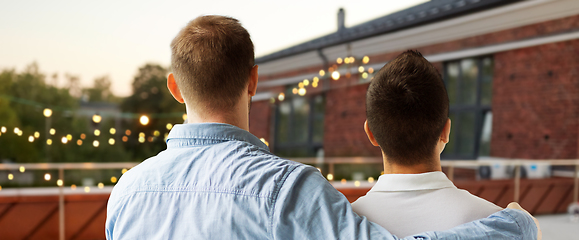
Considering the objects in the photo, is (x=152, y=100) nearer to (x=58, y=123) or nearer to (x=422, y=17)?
(x=58, y=123)

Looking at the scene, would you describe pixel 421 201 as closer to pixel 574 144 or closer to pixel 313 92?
pixel 574 144

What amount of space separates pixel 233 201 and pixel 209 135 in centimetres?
15

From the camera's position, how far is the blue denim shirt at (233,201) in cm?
63

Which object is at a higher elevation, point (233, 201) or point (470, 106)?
point (233, 201)

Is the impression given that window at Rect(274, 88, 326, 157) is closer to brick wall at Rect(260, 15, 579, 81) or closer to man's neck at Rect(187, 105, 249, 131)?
brick wall at Rect(260, 15, 579, 81)

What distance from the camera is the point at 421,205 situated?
0.84 metres

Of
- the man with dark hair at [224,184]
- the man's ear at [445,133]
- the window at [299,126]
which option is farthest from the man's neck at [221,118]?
the window at [299,126]

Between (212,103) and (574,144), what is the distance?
5724 millimetres

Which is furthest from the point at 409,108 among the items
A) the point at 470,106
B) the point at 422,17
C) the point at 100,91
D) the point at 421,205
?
the point at 100,91

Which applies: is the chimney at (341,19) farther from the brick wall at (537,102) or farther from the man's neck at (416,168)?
the man's neck at (416,168)

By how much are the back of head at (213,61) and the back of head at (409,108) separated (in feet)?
0.99

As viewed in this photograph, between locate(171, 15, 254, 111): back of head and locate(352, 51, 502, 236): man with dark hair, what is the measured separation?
12.2 inches

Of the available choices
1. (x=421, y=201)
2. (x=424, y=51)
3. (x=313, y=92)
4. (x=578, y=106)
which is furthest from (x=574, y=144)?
(x=421, y=201)

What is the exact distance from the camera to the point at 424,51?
6.34 meters
